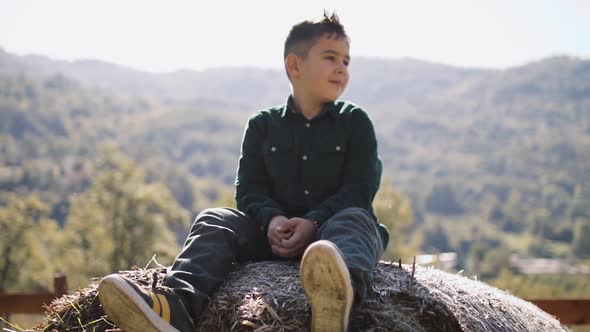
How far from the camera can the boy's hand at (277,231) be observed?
10.6 ft

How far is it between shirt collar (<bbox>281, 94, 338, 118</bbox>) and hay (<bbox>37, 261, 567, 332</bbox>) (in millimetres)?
939

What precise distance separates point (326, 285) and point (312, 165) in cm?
132

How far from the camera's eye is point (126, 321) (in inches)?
94.9

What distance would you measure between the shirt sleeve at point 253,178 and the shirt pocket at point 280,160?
0.09 m

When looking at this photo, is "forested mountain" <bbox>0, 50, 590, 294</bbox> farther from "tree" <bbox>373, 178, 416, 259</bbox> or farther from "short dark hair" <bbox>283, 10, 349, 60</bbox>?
"short dark hair" <bbox>283, 10, 349, 60</bbox>

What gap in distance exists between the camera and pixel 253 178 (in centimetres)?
370

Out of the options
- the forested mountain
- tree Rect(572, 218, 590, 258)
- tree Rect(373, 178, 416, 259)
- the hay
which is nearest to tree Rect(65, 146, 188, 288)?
tree Rect(373, 178, 416, 259)

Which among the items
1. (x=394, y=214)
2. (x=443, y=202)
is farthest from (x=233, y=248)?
(x=443, y=202)

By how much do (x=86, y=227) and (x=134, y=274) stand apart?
27169 mm

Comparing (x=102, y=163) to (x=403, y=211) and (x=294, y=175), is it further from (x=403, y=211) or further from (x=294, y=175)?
(x=294, y=175)

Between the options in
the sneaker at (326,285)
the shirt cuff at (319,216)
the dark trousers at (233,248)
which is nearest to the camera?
the sneaker at (326,285)

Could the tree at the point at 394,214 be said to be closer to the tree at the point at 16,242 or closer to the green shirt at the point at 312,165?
the tree at the point at 16,242

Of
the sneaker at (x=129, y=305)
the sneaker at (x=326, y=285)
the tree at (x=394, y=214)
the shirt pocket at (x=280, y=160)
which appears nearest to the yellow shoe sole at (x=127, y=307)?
the sneaker at (x=129, y=305)

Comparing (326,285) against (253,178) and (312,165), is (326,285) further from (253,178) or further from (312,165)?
A: (253,178)
